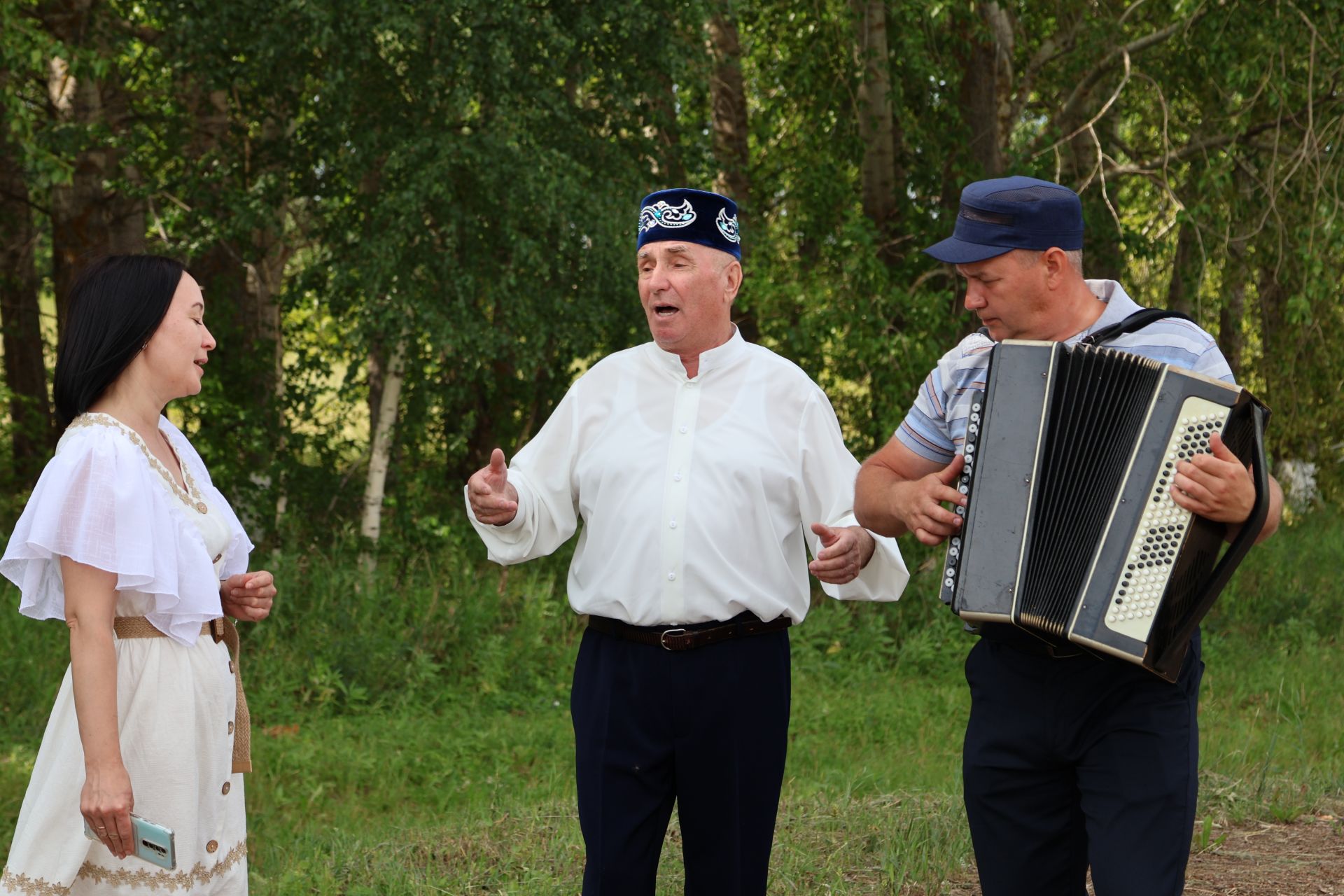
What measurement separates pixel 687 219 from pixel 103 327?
1.54 metres

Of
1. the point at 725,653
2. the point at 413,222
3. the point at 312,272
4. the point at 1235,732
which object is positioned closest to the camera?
the point at 725,653

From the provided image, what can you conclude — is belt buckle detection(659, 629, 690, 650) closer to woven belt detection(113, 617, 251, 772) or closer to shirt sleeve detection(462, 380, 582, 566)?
Answer: shirt sleeve detection(462, 380, 582, 566)

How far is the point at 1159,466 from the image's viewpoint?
305cm

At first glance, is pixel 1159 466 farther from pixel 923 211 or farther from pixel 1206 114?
pixel 1206 114

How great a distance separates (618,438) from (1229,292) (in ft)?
34.4

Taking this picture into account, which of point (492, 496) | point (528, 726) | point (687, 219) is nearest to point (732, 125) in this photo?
point (528, 726)

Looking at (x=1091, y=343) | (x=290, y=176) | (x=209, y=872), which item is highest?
(x=290, y=176)

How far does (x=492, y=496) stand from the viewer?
367cm

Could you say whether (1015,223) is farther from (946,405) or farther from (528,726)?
(528,726)

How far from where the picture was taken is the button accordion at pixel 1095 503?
9.85 ft

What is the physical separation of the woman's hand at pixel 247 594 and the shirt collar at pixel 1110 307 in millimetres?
2114

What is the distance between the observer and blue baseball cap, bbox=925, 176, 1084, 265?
10.7 feet

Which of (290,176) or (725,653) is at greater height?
(290,176)

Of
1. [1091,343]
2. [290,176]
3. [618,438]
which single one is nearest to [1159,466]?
[1091,343]
